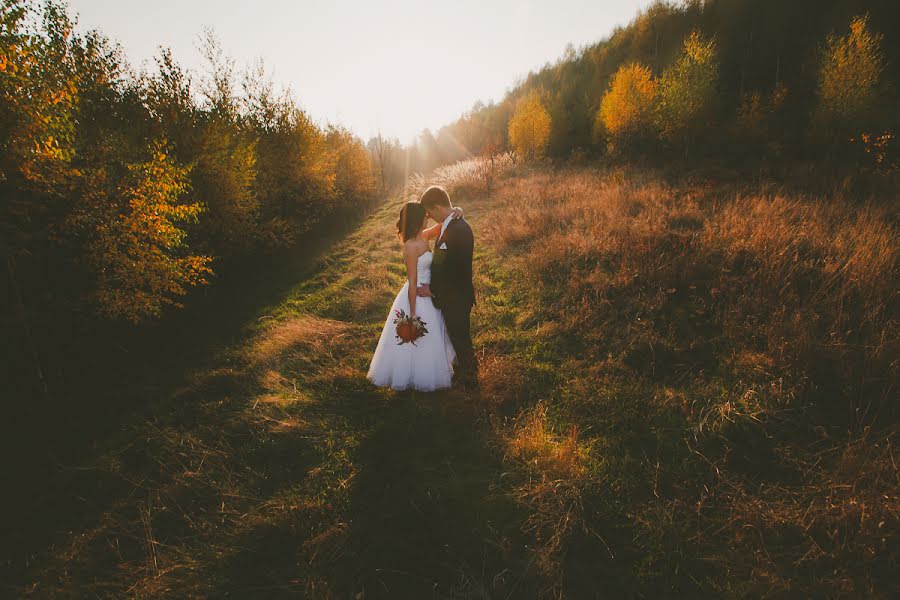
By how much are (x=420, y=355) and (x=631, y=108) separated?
28.5 meters

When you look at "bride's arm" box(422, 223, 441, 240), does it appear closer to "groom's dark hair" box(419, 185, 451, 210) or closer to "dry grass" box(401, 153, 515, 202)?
"groom's dark hair" box(419, 185, 451, 210)

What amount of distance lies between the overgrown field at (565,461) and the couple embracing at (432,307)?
373mm

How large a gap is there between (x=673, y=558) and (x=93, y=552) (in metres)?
4.69

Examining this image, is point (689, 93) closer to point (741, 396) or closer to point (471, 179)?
point (471, 179)

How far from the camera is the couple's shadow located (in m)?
2.56

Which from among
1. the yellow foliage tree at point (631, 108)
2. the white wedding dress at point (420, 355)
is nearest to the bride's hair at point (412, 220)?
the white wedding dress at point (420, 355)

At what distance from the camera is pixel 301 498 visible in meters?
3.35

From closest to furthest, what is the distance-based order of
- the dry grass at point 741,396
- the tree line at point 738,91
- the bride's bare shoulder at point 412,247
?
the dry grass at point 741,396 < the bride's bare shoulder at point 412,247 < the tree line at point 738,91

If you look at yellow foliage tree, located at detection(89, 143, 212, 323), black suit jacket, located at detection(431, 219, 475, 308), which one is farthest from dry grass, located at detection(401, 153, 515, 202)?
black suit jacket, located at detection(431, 219, 475, 308)

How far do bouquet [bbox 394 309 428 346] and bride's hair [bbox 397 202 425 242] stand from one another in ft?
3.15

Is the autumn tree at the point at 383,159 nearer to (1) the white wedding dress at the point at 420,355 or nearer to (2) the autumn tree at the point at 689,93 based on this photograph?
(2) the autumn tree at the point at 689,93

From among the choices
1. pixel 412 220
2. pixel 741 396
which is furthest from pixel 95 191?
pixel 741 396

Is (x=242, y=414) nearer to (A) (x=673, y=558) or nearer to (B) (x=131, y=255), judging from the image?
(B) (x=131, y=255)

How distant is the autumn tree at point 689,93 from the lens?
22797 mm
